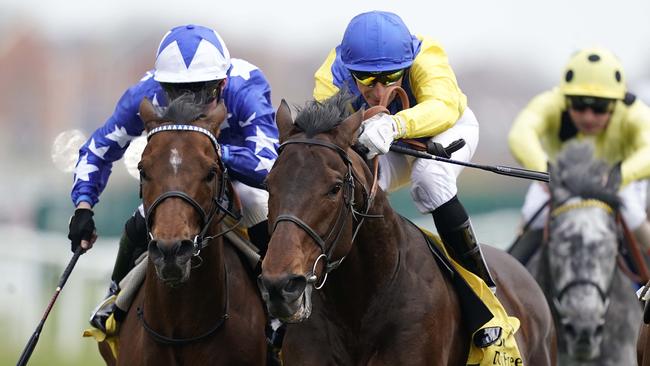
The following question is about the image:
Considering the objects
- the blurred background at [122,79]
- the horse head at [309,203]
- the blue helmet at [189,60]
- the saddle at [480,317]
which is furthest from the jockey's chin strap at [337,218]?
the blurred background at [122,79]

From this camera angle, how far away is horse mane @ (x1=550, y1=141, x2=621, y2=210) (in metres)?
8.64

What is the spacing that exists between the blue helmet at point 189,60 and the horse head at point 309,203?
3.53 feet

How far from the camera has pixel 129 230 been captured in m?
6.86

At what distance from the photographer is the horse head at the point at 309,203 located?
4.93m

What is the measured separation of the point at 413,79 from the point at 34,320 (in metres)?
7.41

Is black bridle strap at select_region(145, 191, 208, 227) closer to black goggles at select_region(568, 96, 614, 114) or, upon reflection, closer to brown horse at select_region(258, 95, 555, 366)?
brown horse at select_region(258, 95, 555, 366)

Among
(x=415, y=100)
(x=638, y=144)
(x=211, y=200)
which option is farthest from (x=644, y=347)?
(x=638, y=144)

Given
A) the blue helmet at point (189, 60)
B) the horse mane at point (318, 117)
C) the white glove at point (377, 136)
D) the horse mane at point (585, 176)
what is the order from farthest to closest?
the horse mane at point (585, 176), the blue helmet at point (189, 60), the white glove at point (377, 136), the horse mane at point (318, 117)

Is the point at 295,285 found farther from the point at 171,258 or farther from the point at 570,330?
the point at 570,330

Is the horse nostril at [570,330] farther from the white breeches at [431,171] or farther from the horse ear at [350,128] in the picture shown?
the horse ear at [350,128]

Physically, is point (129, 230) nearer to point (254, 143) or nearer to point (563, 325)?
point (254, 143)

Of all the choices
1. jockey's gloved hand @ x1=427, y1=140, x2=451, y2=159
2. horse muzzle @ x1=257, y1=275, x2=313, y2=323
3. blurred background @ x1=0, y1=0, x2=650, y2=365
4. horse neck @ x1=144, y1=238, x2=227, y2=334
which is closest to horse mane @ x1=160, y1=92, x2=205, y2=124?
horse neck @ x1=144, y1=238, x2=227, y2=334

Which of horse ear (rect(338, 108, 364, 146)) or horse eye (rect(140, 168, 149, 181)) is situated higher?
horse ear (rect(338, 108, 364, 146))

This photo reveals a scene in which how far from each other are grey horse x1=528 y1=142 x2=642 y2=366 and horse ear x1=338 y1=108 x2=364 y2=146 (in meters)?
3.31
